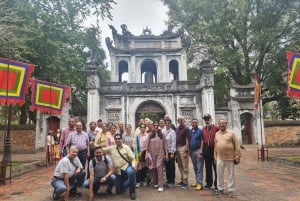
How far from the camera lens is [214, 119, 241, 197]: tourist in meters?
6.63

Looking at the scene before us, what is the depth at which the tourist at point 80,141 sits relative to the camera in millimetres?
7578

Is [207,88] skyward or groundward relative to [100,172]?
skyward

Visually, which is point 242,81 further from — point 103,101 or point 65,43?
point 65,43

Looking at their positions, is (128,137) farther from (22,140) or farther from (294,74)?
(22,140)

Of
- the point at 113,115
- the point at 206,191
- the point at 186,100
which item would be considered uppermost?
the point at 186,100

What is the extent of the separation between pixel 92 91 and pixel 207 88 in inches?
283

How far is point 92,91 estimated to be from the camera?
18.7 metres

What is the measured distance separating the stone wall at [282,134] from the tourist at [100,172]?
15416mm

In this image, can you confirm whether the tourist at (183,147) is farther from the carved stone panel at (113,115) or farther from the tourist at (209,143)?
the carved stone panel at (113,115)

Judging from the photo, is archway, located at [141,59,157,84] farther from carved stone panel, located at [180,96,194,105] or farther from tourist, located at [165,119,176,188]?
tourist, located at [165,119,176,188]

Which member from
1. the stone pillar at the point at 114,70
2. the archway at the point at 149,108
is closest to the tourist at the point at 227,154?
the archway at the point at 149,108

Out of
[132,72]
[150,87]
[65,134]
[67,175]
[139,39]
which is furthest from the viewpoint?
[139,39]

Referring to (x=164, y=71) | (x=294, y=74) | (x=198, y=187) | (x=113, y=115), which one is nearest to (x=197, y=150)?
(x=198, y=187)

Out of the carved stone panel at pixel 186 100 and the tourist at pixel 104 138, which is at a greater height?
the carved stone panel at pixel 186 100
